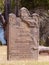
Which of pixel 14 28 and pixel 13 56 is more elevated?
pixel 14 28

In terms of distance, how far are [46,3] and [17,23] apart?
13.2 meters

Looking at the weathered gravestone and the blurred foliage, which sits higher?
the weathered gravestone

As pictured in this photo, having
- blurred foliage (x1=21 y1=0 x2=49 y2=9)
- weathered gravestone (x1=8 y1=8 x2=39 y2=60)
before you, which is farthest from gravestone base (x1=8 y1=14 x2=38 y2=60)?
blurred foliage (x1=21 y1=0 x2=49 y2=9)

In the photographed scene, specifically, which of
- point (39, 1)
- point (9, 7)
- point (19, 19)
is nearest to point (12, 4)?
point (9, 7)

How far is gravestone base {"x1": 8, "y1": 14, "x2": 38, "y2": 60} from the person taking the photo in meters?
12.9

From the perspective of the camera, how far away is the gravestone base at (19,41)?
12.9 metres

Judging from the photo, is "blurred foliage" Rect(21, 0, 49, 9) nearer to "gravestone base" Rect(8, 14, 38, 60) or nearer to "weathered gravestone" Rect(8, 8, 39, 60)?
"weathered gravestone" Rect(8, 8, 39, 60)

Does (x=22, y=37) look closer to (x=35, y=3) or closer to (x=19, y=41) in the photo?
(x=19, y=41)

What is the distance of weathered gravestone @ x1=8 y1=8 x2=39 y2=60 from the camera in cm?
1293

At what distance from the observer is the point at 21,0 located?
26.5m

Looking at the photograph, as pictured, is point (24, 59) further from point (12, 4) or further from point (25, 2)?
point (12, 4)

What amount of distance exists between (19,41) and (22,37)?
203mm

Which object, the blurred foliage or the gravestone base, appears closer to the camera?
the gravestone base

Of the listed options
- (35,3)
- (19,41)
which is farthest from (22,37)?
(35,3)
